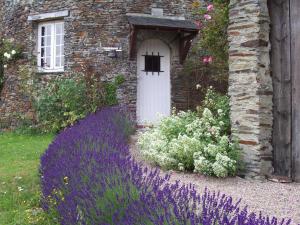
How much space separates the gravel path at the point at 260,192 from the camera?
3.46 meters

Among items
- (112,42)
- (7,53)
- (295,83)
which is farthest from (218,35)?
(7,53)

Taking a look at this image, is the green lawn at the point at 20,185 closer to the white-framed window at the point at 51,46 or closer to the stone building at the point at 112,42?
the stone building at the point at 112,42

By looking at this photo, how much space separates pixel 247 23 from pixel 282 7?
0.43 m

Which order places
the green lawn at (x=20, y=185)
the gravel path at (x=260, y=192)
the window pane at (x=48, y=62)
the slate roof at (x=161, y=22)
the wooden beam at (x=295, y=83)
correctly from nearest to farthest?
the gravel path at (x=260, y=192), the green lawn at (x=20, y=185), the wooden beam at (x=295, y=83), the slate roof at (x=161, y=22), the window pane at (x=48, y=62)

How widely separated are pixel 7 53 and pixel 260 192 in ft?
35.1

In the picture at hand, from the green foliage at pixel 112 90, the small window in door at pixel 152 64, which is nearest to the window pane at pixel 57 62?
the green foliage at pixel 112 90

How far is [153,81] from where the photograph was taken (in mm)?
12078

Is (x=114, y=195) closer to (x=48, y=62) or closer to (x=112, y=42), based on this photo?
(x=112, y=42)

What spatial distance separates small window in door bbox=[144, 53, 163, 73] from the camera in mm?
12070

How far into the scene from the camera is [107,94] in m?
11.4

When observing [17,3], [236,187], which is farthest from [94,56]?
[236,187]

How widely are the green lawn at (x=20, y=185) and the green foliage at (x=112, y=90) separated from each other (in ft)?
7.86

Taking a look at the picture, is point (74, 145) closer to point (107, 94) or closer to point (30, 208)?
point (30, 208)

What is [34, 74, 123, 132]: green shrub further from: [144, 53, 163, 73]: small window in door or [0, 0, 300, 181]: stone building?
[144, 53, 163, 73]: small window in door
